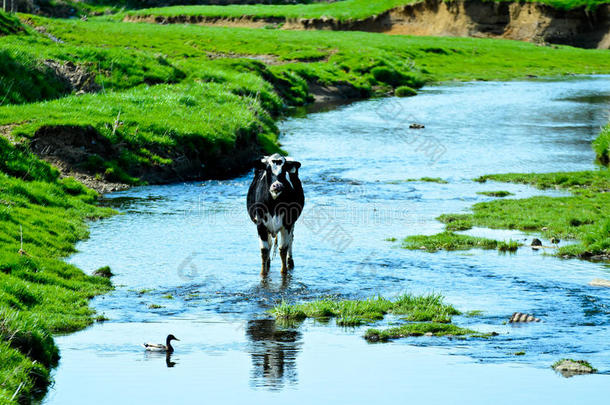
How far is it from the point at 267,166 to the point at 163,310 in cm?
428

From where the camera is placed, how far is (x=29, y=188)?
23.3 m

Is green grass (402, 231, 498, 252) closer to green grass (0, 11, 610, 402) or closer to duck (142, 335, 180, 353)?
green grass (0, 11, 610, 402)

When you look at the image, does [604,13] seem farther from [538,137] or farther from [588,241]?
[588,241]

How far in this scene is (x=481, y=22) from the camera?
10925cm

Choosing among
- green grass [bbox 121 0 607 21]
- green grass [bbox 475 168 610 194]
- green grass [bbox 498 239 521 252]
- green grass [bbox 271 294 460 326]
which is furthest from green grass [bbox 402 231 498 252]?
green grass [bbox 121 0 607 21]

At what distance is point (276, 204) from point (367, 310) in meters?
3.75

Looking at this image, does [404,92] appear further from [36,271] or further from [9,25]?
[36,271]

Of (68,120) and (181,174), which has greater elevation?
(68,120)

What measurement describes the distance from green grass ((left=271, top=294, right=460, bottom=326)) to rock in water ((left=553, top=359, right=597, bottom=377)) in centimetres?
290

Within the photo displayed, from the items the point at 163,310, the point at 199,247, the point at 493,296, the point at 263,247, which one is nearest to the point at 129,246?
the point at 199,247

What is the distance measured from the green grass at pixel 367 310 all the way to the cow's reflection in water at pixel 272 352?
55 centimetres

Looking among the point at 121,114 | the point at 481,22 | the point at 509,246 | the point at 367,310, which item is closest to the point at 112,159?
the point at 121,114

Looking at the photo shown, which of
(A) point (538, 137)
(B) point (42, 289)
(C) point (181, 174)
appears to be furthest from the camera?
(A) point (538, 137)

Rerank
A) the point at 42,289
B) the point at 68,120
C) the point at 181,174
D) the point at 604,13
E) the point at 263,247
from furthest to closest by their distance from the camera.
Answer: the point at 604,13
the point at 181,174
the point at 68,120
the point at 263,247
the point at 42,289
